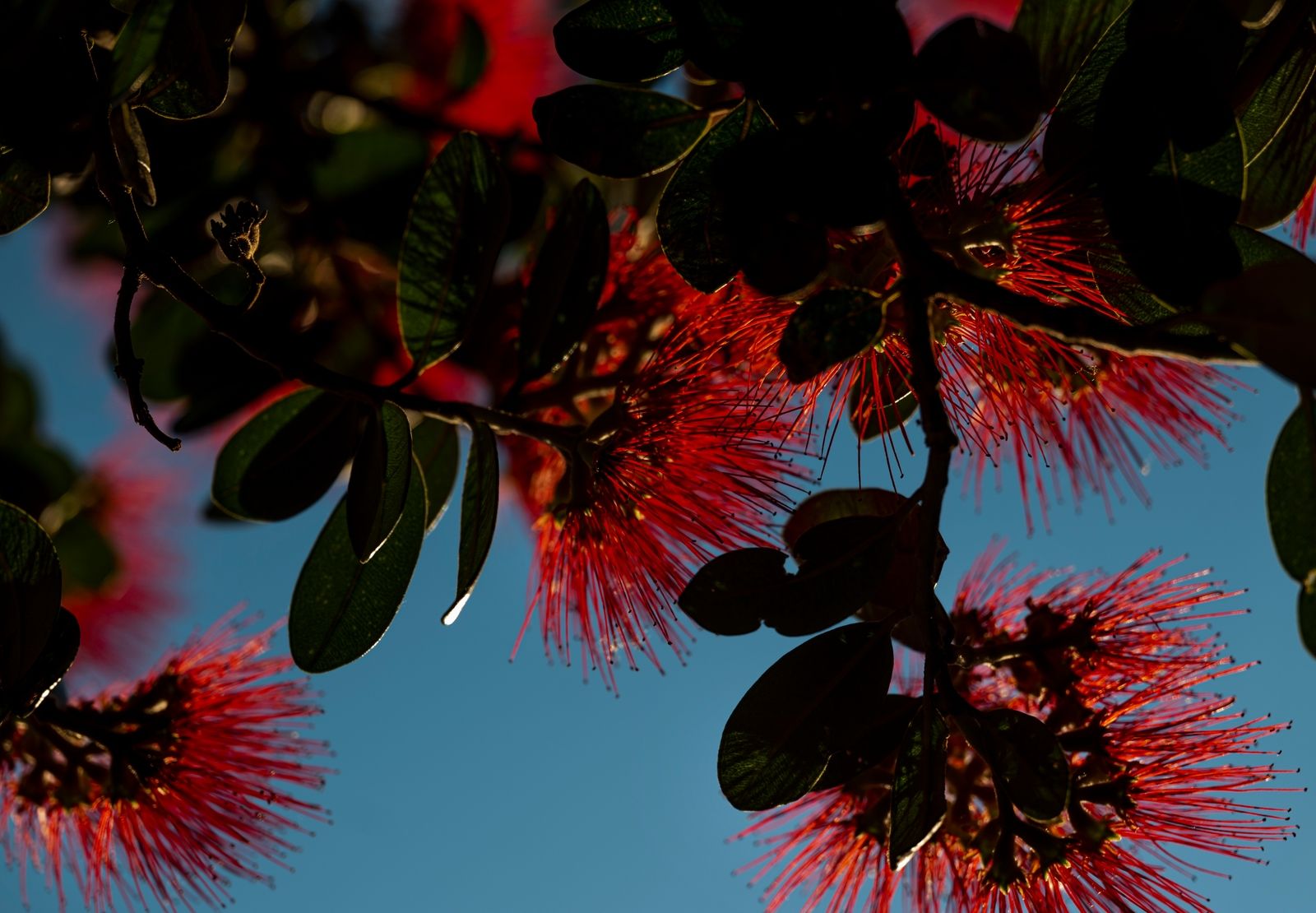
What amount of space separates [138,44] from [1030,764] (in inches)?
37.0

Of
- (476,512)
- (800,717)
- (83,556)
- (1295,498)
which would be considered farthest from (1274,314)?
(83,556)

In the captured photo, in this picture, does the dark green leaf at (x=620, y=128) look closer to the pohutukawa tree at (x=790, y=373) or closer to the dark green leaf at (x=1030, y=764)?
the pohutukawa tree at (x=790, y=373)

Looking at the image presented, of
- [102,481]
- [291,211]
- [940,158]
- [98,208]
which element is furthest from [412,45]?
[940,158]

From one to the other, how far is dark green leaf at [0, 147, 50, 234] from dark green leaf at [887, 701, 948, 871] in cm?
100

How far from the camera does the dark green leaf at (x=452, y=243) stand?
1034mm

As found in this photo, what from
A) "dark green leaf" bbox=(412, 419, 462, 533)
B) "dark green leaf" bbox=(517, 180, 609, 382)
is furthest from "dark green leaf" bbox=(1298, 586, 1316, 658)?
"dark green leaf" bbox=(412, 419, 462, 533)

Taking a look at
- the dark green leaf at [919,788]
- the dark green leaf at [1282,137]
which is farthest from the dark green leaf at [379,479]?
the dark green leaf at [1282,137]

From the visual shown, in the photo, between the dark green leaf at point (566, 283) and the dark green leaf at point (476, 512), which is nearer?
the dark green leaf at point (476, 512)

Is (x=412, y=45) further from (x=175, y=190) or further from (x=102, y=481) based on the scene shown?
(x=102, y=481)

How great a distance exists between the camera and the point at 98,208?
1.76 metres

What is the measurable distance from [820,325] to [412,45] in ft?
5.67

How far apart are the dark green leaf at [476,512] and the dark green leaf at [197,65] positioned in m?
0.43

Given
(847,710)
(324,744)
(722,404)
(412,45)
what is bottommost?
(324,744)

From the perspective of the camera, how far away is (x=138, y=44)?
800 mm
